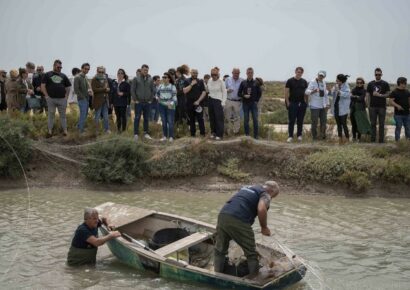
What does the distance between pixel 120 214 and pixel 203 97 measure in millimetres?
6095

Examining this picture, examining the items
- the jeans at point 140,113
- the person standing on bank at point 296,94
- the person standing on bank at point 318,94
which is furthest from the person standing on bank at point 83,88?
the person standing on bank at point 318,94

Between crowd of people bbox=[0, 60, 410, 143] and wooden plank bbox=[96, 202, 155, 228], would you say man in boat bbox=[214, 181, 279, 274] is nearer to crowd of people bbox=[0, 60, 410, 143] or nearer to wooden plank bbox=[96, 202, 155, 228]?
wooden plank bbox=[96, 202, 155, 228]

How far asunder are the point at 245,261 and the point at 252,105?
26.8 ft

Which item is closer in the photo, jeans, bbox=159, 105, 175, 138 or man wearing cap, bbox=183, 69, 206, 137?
man wearing cap, bbox=183, 69, 206, 137

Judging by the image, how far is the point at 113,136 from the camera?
661 inches

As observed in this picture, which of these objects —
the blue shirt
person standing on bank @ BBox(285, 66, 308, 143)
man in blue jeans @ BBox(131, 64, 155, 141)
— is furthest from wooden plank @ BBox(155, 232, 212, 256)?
person standing on bank @ BBox(285, 66, 308, 143)

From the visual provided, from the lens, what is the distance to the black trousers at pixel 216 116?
1661cm

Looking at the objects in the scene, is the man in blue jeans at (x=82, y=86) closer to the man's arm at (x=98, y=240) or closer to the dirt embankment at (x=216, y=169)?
the dirt embankment at (x=216, y=169)

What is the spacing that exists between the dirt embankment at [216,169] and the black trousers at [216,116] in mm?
477

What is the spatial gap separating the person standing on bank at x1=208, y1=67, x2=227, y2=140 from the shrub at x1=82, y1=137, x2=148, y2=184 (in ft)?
7.73

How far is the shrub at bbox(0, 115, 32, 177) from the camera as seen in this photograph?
53.1 ft

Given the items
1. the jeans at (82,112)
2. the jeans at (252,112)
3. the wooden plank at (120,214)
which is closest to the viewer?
the wooden plank at (120,214)

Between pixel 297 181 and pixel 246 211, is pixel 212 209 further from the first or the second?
pixel 246 211

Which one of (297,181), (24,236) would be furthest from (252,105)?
(24,236)
